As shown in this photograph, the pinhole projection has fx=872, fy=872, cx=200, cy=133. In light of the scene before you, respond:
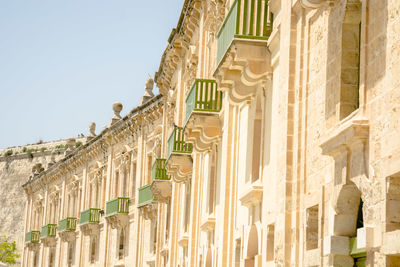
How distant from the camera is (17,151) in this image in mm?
90062

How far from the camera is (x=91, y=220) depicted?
41.5 meters

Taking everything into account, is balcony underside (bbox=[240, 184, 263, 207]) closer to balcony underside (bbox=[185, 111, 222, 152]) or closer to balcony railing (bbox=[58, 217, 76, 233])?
balcony underside (bbox=[185, 111, 222, 152])

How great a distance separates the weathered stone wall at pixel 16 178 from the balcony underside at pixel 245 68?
66.9 m

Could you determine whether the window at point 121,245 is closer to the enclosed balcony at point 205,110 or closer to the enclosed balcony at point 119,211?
the enclosed balcony at point 119,211

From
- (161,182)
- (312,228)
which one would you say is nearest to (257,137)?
(312,228)

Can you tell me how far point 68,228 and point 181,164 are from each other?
2235cm

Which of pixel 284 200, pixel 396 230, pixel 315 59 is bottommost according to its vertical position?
pixel 396 230

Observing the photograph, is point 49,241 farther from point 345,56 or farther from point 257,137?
point 345,56

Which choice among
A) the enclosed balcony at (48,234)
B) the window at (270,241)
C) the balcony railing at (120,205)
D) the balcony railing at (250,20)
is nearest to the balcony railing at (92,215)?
the balcony railing at (120,205)

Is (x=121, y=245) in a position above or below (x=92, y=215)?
below

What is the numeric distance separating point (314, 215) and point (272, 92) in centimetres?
399

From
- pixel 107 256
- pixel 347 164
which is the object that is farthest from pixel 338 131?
pixel 107 256

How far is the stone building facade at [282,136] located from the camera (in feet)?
31.7

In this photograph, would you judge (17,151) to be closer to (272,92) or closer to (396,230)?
(272,92)
